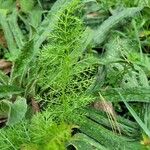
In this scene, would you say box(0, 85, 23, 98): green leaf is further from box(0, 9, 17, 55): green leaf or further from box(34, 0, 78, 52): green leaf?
box(0, 9, 17, 55): green leaf

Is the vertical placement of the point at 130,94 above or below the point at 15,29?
below

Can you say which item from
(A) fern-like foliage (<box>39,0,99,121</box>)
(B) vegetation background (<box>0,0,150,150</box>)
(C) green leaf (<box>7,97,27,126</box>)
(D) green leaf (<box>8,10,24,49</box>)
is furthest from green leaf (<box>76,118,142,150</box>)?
(D) green leaf (<box>8,10,24,49</box>)

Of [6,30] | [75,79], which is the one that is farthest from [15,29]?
[75,79]

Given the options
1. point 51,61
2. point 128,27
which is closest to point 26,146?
point 51,61

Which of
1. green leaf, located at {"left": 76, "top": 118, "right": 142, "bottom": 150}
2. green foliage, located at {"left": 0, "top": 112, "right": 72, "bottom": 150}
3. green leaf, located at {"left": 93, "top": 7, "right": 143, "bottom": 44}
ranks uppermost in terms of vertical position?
green leaf, located at {"left": 93, "top": 7, "right": 143, "bottom": 44}

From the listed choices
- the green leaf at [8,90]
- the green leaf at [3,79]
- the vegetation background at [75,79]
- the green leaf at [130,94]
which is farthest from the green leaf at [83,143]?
the green leaf at [3,79]

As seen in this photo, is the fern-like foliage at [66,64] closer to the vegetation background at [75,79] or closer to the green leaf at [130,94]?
the vegetation background at [75,79]

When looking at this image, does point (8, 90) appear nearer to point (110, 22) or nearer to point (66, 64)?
point (66, 64)

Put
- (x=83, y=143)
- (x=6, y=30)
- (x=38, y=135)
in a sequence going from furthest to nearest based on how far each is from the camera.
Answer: (x=6, y=30) < (x=83, y=143) < (x=38, y=135)

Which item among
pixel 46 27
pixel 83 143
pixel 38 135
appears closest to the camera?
pixel 38 135
